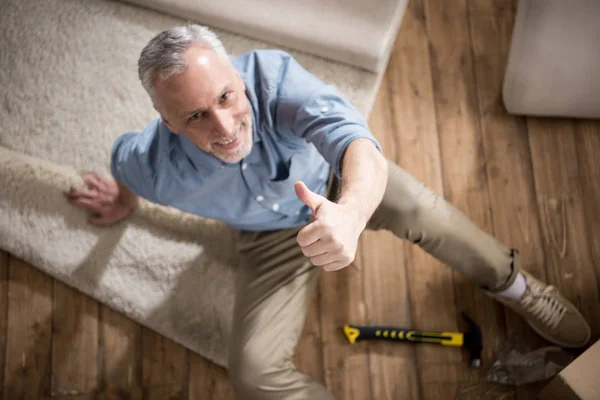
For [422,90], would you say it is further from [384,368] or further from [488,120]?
[384,368]

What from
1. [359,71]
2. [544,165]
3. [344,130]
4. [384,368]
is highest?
[344,130]

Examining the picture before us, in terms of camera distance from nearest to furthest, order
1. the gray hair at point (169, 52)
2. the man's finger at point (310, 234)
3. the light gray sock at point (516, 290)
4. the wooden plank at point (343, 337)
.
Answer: the man's finger at point (310, 234)
the gray hair at point (169, 52)
the light gray sock at point (516, 290)
the wooden plank at point (343, 337)

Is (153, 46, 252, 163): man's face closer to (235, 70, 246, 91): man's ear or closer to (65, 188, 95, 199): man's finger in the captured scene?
(235, 70, 246, 91): man's ear

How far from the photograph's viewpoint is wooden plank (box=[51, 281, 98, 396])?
1.36 m

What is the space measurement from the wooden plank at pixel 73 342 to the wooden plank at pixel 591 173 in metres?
A: 1.22

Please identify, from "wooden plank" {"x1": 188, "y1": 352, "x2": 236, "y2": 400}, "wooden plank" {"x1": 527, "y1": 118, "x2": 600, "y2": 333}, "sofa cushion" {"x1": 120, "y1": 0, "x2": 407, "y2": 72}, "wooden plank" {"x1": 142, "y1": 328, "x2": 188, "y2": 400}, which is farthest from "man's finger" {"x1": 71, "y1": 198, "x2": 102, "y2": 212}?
"wooden plank" {"x1": 527, "y1": 118, "x2": 600, "y2": 333}

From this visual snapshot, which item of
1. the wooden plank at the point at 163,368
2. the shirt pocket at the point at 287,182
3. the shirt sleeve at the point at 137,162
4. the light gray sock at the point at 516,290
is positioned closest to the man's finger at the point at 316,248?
the shirt pocket at the point at 287,182

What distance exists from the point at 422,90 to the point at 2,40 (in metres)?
1.16

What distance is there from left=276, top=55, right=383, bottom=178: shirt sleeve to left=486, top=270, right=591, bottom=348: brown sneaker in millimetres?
575

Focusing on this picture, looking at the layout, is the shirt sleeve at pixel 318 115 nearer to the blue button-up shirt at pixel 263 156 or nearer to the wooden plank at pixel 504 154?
the blue button-up shirt at pixel 263 156

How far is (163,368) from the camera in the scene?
135 centimetres

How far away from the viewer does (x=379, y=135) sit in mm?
1474

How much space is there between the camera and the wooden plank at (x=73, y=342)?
1.36 metres

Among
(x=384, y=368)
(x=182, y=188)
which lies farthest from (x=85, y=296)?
(x=384, y=368)
